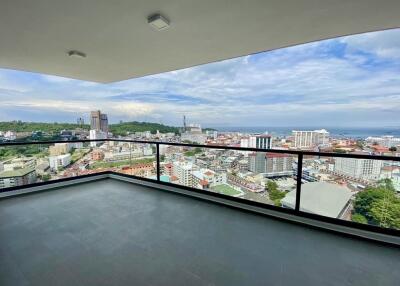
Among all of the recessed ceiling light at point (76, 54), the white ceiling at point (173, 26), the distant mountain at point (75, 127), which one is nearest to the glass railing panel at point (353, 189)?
the white ceiling at point (173, 26)

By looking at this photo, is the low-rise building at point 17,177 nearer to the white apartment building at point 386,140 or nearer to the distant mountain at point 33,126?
the distant mountain at point 33,126

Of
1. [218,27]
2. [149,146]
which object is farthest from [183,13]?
[149,146]

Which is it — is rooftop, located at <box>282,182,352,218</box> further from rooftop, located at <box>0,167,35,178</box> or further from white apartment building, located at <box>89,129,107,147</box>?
rooftop, located at <box>0,167,35,178</box>

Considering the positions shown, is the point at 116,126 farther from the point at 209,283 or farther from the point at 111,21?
the point at 209,283

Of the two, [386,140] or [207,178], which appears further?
[207,178]

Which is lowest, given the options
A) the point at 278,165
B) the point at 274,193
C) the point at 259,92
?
the point at 274,193

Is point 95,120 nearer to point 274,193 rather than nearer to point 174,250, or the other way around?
point 174,250

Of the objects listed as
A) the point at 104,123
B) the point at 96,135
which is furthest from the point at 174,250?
the point at 104,123
